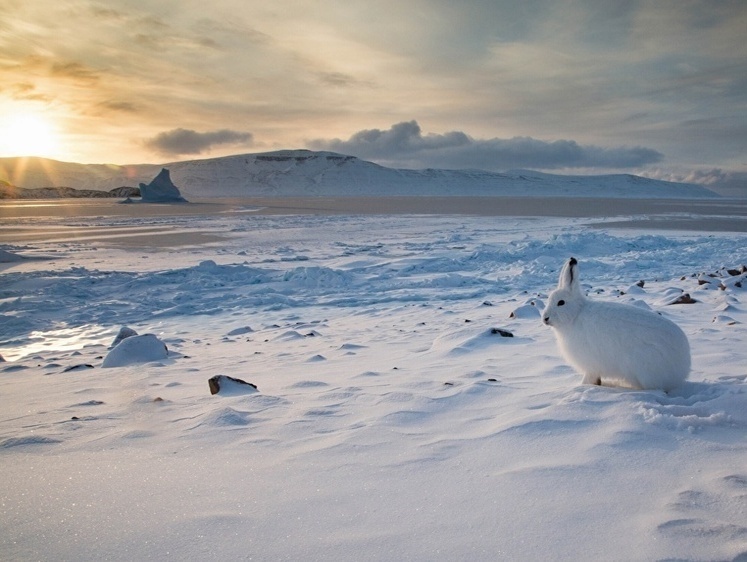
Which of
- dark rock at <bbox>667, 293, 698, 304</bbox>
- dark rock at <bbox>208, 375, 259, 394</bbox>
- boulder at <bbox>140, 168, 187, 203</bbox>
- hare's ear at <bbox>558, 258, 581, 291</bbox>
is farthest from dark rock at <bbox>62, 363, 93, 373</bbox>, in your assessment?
boulder at <bbox>140, 168, 187, 203</bbox>

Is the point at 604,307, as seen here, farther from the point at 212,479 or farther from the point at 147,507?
the point at 147,507

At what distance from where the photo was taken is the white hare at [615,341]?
3.00 metres

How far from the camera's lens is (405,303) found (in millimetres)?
8875

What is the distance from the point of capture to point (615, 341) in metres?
3.10

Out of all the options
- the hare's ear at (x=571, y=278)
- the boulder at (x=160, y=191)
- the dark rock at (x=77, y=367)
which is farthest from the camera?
the boulder at (x=160, y=191)

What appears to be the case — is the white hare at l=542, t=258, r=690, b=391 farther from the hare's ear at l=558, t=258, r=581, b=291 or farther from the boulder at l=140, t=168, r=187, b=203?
the boulder at l=140, t=168, r=187, b=203

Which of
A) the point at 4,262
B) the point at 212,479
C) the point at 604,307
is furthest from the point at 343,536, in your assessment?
the point at 4,262

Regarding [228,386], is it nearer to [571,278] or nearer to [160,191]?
[571,278]

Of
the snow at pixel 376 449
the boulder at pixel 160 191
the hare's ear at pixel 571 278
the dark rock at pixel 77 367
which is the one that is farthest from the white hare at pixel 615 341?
the boulder at pixel 160 191

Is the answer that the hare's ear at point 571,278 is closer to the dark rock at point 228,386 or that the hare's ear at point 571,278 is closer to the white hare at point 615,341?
the white hare at point 615,341

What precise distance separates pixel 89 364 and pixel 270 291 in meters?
5.06

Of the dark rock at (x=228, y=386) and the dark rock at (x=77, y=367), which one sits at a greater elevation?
the dark rock at (x=228, y=386)

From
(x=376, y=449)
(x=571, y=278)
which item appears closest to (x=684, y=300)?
(x=571, y=278)

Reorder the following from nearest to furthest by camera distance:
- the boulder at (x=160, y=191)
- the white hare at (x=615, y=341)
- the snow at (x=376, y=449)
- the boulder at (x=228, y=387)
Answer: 1. the snow at (x=376, y=449)
2. the white hare at (x=615, y=341)
3. the boulder at (x=228, y=387)
4. the boulder at (x=160, y=191)
